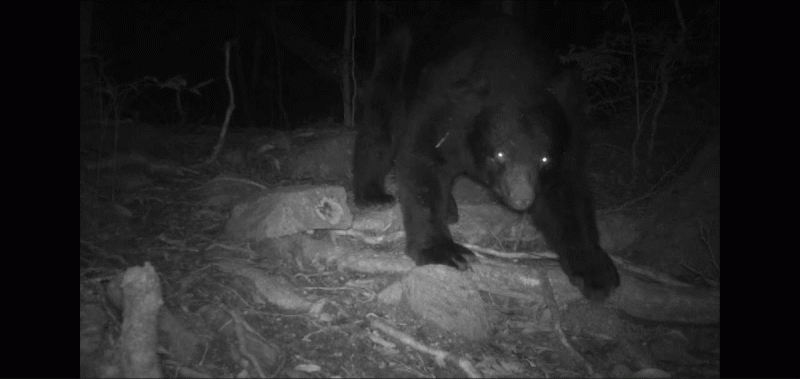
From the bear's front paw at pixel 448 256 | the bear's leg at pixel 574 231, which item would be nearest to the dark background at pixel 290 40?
the bear's leg at pixel 574 231

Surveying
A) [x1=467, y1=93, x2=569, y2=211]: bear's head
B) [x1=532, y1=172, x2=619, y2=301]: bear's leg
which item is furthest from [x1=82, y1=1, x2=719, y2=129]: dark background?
[x1=532, y1=172, x2=619, y2=301]: bear's leg

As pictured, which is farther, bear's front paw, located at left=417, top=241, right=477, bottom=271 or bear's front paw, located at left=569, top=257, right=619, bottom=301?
bear's front paw, located at left=417, top=241, right=477, bottom=271

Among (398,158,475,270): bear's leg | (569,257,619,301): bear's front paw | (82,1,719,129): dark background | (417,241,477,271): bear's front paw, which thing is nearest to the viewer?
(569,257,619,301): bear's front paw

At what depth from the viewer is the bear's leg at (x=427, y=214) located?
4.27 meters

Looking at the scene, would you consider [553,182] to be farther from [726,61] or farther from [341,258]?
[341,258]

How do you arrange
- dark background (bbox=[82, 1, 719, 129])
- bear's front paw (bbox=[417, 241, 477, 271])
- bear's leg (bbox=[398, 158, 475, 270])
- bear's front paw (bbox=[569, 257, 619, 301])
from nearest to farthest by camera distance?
bear's front paw (bbox=[569, 257, 619, 301])
bear's front paw (bbox=[417, 241, 477, 271])
bear's leg (bbox=[398, 158, 475, 270])
dark background (bbox=[82, 1, 719, 129])

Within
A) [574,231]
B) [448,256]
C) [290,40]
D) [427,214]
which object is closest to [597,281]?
[574,231]

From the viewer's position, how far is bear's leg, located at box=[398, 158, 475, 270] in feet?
14.0

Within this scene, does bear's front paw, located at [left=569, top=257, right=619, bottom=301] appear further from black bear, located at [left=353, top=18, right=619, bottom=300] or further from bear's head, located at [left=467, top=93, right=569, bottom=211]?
bear's head, located at [left=467, top=93, right=569, bottom=211]

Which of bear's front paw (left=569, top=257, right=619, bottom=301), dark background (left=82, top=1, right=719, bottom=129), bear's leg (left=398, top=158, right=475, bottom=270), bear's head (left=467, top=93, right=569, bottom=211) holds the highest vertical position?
dark background (left=82, top=1, right=719, bottom=129)

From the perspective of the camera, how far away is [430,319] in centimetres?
352

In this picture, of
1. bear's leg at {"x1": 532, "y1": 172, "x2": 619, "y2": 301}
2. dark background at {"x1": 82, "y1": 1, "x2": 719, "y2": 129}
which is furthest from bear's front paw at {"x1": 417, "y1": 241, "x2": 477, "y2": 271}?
dark background at {"x1": 82, "y1": 1, "x2": 719, "y2": 129}

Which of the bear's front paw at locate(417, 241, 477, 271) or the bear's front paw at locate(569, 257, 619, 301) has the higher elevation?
the bear's front paw at locate(417, 241, 477, 271)

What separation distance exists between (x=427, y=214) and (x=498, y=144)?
842 mm
